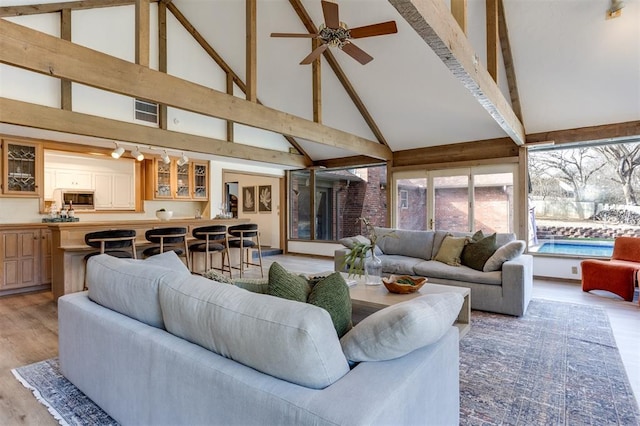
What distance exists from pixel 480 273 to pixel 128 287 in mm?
3581

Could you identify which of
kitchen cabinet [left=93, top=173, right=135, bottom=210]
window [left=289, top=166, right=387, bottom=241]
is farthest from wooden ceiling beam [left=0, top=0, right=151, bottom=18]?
window [left=289, top=166, right=387, bottom=241]

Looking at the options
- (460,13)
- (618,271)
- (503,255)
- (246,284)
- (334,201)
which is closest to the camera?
(246,284)

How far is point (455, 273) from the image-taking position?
4.04m

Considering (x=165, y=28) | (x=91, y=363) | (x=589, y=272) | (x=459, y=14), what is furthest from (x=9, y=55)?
(x=589, y=272)

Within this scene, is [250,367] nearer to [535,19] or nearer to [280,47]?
[535,19]

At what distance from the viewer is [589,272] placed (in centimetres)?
462

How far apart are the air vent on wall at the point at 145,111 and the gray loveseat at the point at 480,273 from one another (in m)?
3.89

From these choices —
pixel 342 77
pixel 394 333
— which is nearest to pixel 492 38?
pixel 342 77

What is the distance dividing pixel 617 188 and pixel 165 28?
766 centimetres

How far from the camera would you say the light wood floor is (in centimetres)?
202

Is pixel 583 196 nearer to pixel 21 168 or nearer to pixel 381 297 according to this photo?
pixel 381 297

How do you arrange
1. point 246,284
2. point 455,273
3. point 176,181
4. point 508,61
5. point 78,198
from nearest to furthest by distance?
point 246,284 < point 455,273 < point 508,61 < point 78,198 < point 176,181

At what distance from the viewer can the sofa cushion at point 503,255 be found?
3.86 m

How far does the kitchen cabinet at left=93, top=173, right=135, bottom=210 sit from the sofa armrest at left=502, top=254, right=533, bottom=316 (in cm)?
644
